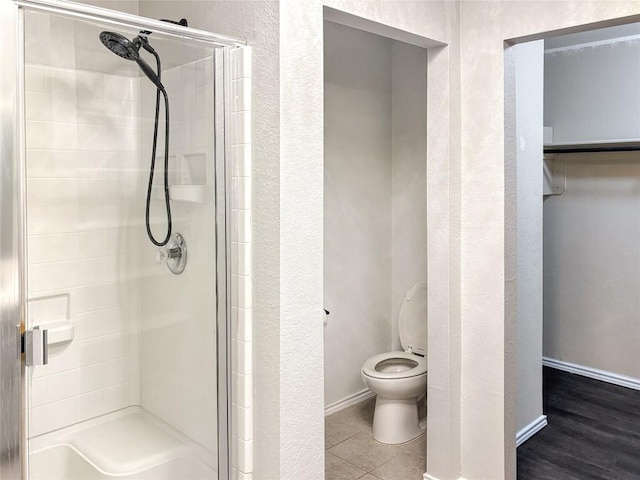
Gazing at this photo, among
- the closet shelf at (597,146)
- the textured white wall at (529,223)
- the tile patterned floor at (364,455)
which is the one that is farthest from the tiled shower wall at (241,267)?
the closet shelf at (597,146)

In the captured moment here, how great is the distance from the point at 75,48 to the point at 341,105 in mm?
1855

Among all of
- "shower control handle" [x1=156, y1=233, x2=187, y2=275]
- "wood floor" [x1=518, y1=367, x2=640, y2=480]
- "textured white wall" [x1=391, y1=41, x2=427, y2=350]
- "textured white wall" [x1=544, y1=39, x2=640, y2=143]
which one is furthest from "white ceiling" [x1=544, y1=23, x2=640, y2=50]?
"shower control handle" [x1=156, y1=233, x2=187, y2=275]

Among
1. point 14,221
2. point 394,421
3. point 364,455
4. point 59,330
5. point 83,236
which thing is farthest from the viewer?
point 394,421

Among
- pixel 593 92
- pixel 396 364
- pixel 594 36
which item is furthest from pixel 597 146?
pixel 396 364

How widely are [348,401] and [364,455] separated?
2.05 ft

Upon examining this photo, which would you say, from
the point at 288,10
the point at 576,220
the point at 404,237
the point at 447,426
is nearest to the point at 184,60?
the point at 288,10

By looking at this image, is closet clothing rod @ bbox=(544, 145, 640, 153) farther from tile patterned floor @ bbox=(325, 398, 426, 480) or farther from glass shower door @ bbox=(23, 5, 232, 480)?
glass shower door @ bbox=(23, 5, 232, 480)

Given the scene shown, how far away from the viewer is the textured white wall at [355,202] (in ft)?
10.8

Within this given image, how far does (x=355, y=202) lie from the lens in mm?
3410

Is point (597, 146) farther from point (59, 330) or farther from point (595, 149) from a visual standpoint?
point (59, 330)

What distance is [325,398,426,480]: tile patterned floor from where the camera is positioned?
8.74 feet

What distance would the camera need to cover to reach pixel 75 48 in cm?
167

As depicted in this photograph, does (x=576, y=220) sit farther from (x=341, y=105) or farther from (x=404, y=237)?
(x=341, y=105)

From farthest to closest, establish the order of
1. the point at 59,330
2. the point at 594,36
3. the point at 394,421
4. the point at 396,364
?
the point at 594,36, the point at 396,364, the point at 394,421, the point at 59,330
